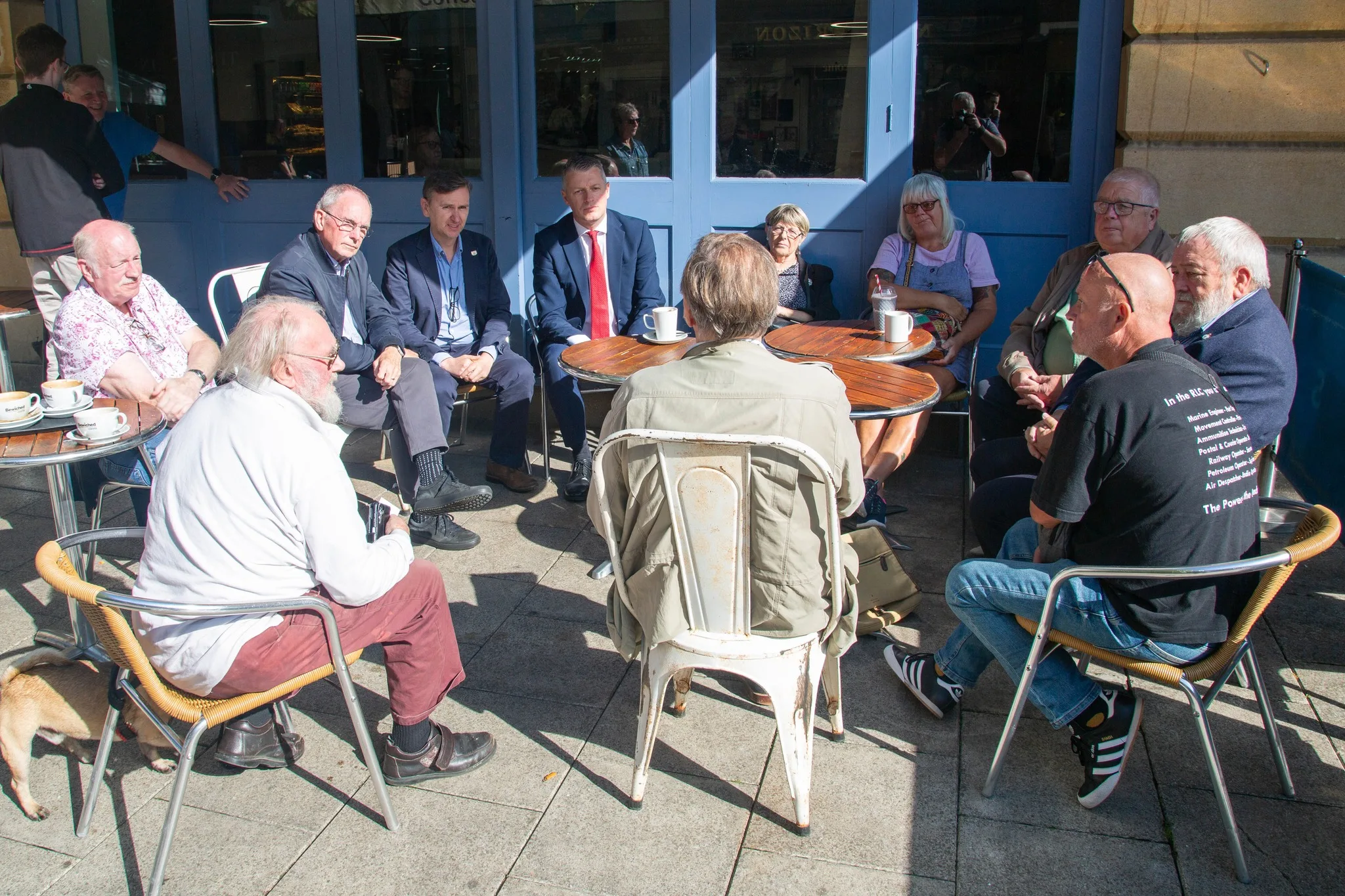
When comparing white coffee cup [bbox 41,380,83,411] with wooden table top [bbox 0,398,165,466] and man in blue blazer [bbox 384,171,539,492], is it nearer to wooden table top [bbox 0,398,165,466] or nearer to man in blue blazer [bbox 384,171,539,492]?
wooden table top [bbox 0,398,165,466]

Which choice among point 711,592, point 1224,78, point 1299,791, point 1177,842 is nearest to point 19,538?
point 711,592

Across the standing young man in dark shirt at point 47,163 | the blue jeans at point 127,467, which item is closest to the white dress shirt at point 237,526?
the blue jeans at point 127,467

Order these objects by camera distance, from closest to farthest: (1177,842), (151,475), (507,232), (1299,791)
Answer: (1177,842) → (1299,791) → (151,475) → (507,232)

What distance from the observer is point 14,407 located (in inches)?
116

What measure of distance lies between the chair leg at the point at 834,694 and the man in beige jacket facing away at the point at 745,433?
1.02ft

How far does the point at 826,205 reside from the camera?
16.8ft

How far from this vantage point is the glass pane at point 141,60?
5.96m

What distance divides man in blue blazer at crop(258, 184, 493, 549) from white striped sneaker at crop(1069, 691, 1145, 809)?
235 centimetres

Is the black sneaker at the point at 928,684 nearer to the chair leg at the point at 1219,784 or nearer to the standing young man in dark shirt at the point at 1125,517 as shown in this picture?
the standing young man in dark shirt at the point at 1125,517

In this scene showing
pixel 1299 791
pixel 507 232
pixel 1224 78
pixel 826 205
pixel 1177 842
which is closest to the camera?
pixel 1177 842

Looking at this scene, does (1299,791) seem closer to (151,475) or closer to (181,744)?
(181,744)

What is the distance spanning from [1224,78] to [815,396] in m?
3.29

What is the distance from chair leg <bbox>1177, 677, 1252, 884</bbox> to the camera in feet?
7.33

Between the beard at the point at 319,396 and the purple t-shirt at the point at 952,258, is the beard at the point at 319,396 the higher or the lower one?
the lower one
